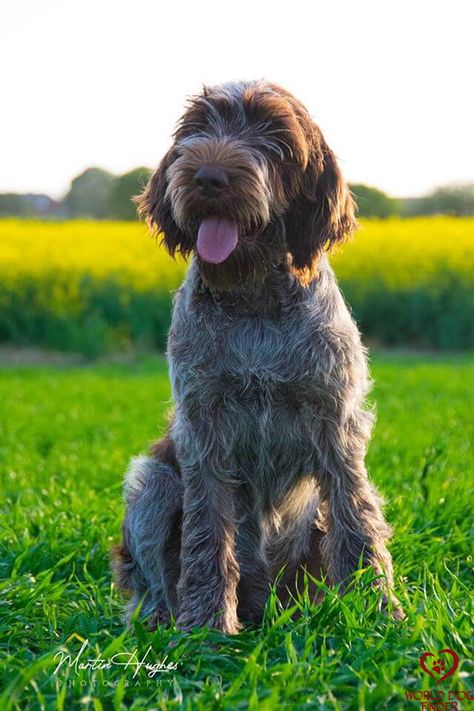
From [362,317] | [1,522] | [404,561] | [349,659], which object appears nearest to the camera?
[349,659]

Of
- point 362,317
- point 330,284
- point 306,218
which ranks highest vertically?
point 306,218

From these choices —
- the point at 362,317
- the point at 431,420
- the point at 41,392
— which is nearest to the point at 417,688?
the point at 431,420

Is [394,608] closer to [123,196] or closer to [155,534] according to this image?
[155,534]

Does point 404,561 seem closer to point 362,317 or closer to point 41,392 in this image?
point 41,392

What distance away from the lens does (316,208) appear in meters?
3.83

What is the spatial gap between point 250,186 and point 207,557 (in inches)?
59.7

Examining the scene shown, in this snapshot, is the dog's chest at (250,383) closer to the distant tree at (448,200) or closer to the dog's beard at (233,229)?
the dog's beard at (233,229)

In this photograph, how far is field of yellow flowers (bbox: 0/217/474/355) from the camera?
706 inches

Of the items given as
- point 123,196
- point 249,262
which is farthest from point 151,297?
point 123,196

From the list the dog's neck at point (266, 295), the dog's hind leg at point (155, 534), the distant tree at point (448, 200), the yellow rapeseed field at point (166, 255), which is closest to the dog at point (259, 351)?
the dog's neck at point (266, 295)

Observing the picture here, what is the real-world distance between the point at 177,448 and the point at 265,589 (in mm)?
782

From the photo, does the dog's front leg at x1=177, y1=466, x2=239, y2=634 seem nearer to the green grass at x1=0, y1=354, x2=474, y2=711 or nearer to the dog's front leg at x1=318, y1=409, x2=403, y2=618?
the green grass at x1=0, y1=354, x2=474, y2=711

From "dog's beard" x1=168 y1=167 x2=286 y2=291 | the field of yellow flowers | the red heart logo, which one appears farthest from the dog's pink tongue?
the field of yellow flowers

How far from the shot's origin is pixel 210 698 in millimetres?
2879
